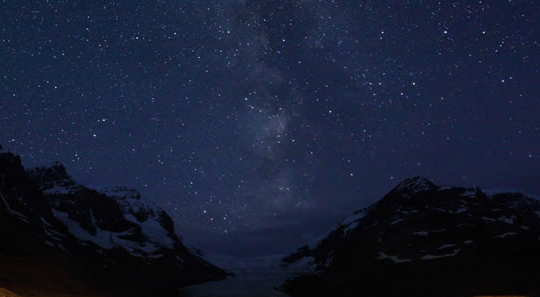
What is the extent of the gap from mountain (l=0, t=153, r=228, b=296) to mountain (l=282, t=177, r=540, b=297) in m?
48.4

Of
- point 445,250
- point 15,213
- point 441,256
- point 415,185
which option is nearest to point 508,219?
point 445,250

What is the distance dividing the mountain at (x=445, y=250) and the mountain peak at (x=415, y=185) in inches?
25.3

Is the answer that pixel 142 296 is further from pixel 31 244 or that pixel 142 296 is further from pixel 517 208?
pixel 517 208

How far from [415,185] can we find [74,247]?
5205 inches

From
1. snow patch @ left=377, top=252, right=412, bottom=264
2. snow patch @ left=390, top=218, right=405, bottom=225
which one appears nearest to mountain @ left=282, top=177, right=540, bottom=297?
snow patch @ left=377, top=252, right=412, bottom=264

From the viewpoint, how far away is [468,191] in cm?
15150

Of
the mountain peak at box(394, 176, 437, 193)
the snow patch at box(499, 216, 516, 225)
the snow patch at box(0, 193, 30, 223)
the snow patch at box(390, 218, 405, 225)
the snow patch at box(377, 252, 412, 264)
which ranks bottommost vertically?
the snow patch at box(377, 252, 412, 264)

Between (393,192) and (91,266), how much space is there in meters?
132

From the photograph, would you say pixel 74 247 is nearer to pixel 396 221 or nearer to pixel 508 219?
pixel 396 221

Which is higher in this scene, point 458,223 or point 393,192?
point 393,192

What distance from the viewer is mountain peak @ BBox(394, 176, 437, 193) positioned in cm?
16325

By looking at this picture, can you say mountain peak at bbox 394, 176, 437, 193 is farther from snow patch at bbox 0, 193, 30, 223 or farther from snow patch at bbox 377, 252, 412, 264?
snow patch at bbox 0, 193, 30, 223

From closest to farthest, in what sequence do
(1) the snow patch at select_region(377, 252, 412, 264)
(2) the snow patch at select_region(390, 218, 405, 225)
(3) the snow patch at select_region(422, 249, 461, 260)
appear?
(3) the snow patch at select_region(422, 249, 461, 260), (1) the snow patch at select_region(377, 252, 412, 264), (2) the snow patch at select_region(390, 218, 405, 225)

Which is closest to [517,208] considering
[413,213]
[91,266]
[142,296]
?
[413,213]
